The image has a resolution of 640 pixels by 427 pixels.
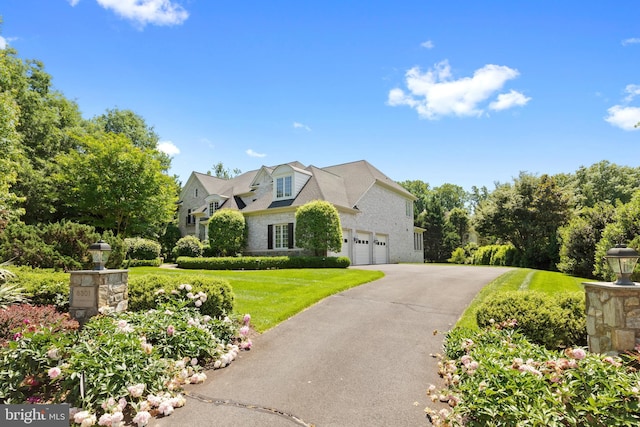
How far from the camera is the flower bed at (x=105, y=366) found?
12.9 feet

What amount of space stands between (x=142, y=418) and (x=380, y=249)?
79.9ft

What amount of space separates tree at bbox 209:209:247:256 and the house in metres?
1.03

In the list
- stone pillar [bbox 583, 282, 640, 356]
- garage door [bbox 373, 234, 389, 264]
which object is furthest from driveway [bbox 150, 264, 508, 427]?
garage door [bbox 373, 234, 389, 264]

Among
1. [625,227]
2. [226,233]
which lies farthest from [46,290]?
[226,233]

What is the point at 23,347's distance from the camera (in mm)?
4379

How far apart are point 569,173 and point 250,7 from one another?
157 ft

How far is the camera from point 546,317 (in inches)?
229

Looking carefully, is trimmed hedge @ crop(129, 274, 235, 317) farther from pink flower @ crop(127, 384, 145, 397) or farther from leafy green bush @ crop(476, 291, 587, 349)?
leafy green bush @ crop(476, 291, 587, 349)

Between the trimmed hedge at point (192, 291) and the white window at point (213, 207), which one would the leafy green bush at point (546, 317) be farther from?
the white window at point (213, 207)

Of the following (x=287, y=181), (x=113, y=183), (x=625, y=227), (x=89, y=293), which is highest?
(x=287, y=181)

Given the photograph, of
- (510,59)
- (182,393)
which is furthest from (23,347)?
(510,59)

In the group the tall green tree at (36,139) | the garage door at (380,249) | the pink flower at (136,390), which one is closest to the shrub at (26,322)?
the pink flower at (136,390)

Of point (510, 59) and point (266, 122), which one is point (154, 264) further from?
point (510, 59)

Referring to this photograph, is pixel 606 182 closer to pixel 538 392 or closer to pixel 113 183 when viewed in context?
pixel 538 392
